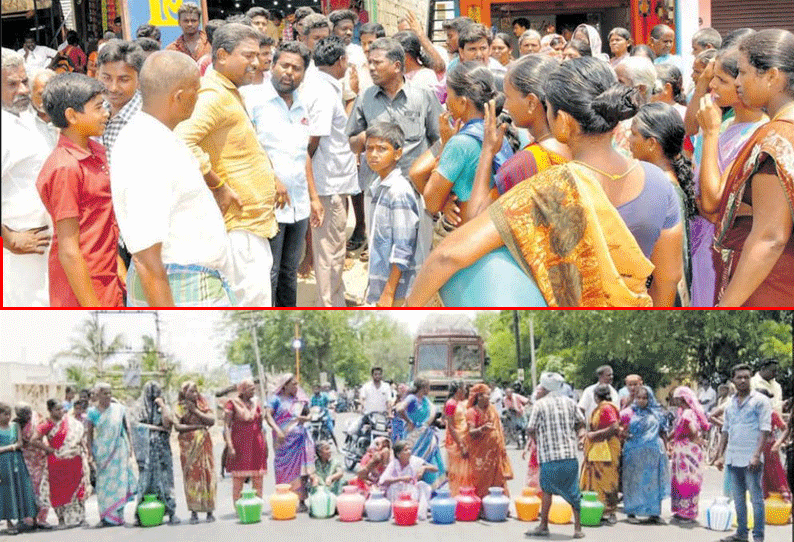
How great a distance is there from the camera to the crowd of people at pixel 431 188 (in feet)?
10.1

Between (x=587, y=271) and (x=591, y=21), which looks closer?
(x=587, y=271)

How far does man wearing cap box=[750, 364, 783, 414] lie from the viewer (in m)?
2.95

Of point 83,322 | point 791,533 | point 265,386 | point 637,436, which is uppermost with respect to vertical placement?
point 83,322

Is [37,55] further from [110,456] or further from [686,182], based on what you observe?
[110,456]

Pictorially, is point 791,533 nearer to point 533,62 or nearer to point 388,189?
point 533,62

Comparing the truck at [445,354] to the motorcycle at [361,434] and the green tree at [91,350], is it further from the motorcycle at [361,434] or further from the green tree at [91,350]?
the green tree at [91,350]

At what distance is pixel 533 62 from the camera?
404 centimetres

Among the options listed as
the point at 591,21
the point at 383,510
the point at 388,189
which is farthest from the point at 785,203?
the point at 591,21

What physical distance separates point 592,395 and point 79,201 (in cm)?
199

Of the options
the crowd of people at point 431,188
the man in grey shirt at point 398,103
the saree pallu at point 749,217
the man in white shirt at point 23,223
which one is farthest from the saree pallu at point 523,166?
the man in grey shirt at point 398,103

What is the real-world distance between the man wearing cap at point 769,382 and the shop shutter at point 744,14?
1650 centimetres

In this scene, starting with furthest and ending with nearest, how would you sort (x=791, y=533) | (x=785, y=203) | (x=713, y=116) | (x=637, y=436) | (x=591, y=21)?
(x=591, y=21) → (x=713, y=116) → (x=785, y=203) → (x=637, y=436) → (x=791, y=533)

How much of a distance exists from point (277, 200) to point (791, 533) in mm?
3346

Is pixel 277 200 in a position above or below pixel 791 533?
above
